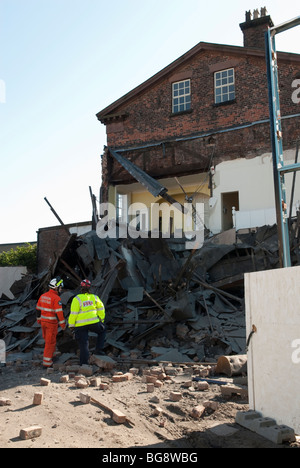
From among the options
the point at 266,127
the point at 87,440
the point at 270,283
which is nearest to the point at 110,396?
the point at 87,440

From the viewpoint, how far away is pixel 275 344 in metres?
4.12

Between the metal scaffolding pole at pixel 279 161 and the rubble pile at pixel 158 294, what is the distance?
4357 millimetres

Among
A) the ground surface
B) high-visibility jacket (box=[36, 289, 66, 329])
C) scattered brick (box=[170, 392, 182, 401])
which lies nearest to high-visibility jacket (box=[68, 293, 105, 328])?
high-visibility jacket (box=[36, 289, 66, 329])

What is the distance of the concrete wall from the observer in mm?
3889

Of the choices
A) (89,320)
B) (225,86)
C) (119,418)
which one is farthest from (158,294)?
(225,86)

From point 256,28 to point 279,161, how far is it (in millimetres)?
17442

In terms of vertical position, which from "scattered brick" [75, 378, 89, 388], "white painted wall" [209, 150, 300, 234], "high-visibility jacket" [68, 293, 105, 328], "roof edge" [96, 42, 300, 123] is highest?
"roof edge" [96, 42, 300, 123]

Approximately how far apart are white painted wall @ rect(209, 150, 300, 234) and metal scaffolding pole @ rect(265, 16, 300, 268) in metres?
11.5

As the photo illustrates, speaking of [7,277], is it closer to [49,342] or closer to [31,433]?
[49,342]

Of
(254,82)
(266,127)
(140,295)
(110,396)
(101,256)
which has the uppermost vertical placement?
(254,82)

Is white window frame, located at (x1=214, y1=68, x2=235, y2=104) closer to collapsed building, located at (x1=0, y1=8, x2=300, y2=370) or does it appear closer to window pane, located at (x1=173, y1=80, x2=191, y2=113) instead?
collapsed building, located at (x1=0, y1=8, x2=300, y2=370)

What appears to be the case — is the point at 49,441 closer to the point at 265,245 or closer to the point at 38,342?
the point at 38,342

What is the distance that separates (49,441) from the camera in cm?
401

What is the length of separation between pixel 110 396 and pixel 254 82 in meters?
15.2
